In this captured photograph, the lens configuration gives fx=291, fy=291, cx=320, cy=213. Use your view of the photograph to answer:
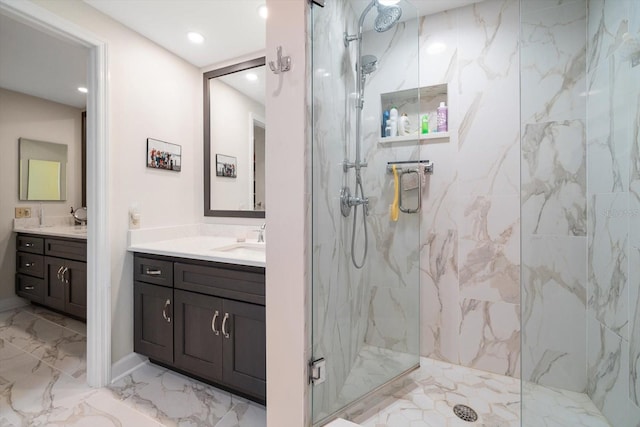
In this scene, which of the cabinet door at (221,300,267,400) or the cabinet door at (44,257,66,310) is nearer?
the cabinet door at (221,300,267,400)

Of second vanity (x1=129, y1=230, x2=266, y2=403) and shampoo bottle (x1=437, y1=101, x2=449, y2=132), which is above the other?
shampoo bottle (x1=437, y1=101, x2=449, y2=132)

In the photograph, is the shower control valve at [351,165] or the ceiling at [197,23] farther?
the ceiling at [197,23]

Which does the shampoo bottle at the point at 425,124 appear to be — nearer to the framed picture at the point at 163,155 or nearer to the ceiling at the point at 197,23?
the ceiling at the point at 197,23

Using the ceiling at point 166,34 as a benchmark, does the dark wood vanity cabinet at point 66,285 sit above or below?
below

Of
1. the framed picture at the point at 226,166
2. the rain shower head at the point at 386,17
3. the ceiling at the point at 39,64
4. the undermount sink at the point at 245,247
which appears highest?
the ceiling at the point at 39,64

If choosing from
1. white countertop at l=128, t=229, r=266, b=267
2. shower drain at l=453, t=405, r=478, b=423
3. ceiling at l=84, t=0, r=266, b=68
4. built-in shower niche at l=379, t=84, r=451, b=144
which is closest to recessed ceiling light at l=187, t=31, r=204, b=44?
ceiling at l=84, t=0, r=266, b=68

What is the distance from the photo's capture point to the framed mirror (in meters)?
3.18

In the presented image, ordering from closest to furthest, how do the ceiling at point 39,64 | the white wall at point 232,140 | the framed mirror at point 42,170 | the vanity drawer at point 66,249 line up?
the ceiling at point 39,64 → the white wall at point 232,140 → the vanity drawer at point 66,249 → the framed mirror at point 42,170

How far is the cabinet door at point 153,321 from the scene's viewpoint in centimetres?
185

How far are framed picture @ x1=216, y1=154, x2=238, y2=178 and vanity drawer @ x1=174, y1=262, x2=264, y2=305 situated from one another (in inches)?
35.1

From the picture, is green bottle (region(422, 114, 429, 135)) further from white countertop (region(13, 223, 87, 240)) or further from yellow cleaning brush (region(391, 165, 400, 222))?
white countertop (region(13, 223, 87, 240))

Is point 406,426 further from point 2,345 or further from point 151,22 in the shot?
point 2,345

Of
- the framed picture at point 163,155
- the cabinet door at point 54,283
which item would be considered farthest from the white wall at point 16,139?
the framed picture at point 163,155

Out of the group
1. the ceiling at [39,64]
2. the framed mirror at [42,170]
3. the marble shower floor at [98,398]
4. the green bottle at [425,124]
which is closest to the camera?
the marble shower floor at [98,398]
